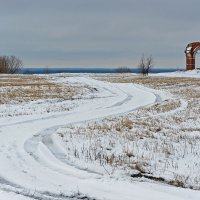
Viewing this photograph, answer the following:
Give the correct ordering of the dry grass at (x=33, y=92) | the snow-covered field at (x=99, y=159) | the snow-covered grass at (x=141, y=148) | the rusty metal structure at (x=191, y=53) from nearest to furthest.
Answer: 1. the snow-covered field at (x=99, y=159)
2. the snow-covered grass at (x=141, y=148)
3. the dry grass at (x=33, y=92)
4. the rusty metal structure at (x=191, y=53)

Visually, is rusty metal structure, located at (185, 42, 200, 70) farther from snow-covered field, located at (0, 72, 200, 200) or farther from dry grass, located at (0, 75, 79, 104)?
snow-covered field, located at (0, 72, 200, 200)

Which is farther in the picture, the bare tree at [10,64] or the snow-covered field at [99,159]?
the bare tree at [10,64]

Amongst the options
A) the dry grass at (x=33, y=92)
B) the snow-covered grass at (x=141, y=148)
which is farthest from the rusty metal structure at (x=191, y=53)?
the snow-covered grass at (x=141, y=148)

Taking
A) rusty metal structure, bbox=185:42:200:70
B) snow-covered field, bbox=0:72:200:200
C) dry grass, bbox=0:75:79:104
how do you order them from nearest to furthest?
snow-covered field, bbox=0:72:200:200
dry grass, bbox=0:75:79:104
rusty metal structure, bbox=185:42:200:70

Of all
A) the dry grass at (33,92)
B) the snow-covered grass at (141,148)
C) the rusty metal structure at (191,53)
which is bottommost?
the snow-covered grass at (141,148)

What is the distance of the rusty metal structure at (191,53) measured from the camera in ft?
272

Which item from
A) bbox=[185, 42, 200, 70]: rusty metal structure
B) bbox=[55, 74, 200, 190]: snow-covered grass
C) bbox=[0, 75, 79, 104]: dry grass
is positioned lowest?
bbox=[55, 74, 200, 190]: snow-covered grass

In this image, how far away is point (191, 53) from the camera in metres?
83.5

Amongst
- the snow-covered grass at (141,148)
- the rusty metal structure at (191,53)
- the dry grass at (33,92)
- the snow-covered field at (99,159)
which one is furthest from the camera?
the rusty metal structure at (191,53)

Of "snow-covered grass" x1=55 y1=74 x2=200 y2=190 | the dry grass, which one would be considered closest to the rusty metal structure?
the dry grass

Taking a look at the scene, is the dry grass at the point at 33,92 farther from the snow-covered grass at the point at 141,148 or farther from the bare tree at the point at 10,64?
the bare tree at the point at 10,64

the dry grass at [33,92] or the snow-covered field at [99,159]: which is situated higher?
the dry grass at [33,92]

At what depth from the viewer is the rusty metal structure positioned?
8288cm

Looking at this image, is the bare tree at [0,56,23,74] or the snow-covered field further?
the bare tree at [0,56,23,74]
